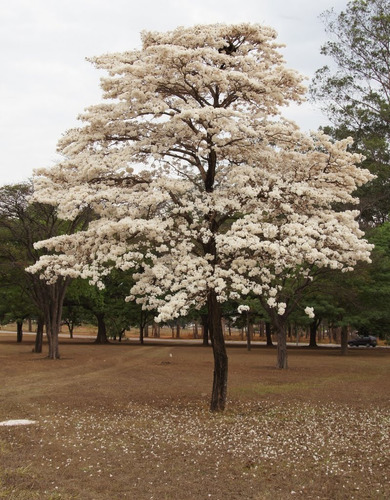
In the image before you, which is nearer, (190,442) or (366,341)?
(190,442)

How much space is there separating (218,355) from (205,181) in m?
5.21

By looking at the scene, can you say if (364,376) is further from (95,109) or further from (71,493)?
(71,493)

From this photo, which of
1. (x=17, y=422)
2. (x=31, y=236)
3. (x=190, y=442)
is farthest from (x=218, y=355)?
(x=31, y=236)

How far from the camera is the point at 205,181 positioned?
16406mm

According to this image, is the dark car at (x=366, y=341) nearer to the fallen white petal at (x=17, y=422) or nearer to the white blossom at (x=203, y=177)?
the white blossom at (x=203, y=177)

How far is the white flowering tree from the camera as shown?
13.7 metres

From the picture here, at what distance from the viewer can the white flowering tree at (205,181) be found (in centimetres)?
1373

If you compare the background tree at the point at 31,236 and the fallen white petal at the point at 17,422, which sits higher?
the background tree at the point at 31,236

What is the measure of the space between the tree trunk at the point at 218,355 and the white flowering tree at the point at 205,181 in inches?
1.4

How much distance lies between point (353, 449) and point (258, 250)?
4944 millimetres

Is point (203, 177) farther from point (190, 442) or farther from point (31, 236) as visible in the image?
point (31, 236)

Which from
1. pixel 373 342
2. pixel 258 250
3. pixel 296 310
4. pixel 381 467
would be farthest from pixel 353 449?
pixel 373 342

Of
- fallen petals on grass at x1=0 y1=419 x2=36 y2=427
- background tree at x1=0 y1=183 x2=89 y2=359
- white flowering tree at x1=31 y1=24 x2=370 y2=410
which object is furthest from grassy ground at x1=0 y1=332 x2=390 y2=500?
background tree at x1=0 y1=183 x2=89 y2=359

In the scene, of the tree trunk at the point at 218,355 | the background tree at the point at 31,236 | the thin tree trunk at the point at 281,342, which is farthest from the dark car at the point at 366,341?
the tree trunk at the point at 218,355
